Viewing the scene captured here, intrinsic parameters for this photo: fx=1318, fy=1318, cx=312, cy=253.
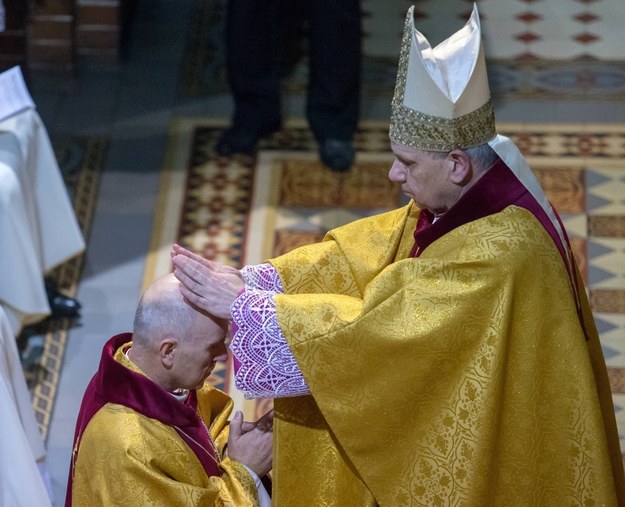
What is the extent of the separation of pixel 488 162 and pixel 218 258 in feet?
Answer: 10.1

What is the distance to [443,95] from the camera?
330 centimetres

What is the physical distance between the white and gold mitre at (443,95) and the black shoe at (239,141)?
3806 millimetres

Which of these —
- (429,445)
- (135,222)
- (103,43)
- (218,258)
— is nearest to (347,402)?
(429,445)

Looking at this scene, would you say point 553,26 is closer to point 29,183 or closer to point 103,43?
point 103,43

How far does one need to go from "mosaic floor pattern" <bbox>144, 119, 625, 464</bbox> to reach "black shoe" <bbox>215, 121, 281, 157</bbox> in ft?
0.23

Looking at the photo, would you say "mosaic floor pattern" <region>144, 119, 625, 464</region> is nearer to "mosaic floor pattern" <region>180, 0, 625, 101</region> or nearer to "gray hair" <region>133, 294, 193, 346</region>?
"mosaic floor pattern" <region>180, 0, 625, 101</region>

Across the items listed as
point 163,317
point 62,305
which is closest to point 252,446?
point 163,317

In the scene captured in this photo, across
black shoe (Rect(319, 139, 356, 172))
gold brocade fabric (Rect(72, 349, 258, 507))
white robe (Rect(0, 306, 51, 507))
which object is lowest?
white robe (Rect(0, 306, 51, 507))

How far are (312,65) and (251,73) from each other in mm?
344

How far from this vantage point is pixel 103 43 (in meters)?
8.05

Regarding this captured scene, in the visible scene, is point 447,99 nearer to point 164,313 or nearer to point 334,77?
point 164,313

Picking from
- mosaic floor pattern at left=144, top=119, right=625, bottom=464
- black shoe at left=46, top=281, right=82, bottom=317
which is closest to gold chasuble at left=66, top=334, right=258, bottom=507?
black shoe at left=46, top=281, right=82, bottom=317

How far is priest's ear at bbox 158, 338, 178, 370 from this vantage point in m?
3.33

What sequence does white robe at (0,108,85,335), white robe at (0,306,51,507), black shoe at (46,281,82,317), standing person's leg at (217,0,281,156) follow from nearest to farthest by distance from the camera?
white robe at (0,306,51,507) → white robe at (0,108,85,335) → black shoe at (46,281,82,317) → standing person's leg at (217,0,281,156)
